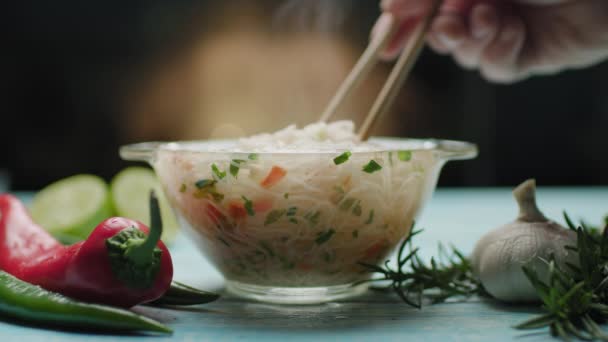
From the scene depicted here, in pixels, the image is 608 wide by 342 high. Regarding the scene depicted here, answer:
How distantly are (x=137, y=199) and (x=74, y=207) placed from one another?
0.50 feet

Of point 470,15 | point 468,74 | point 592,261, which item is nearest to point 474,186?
point 468,74

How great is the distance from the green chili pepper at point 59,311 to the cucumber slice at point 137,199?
683mm

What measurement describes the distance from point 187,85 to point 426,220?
2251 millimetres

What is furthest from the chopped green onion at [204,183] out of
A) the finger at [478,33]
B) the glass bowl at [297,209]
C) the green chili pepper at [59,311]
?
the finger at [478,33]

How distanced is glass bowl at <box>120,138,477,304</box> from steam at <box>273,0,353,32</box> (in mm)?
2659

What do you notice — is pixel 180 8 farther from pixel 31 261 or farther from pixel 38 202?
pixel 31 261

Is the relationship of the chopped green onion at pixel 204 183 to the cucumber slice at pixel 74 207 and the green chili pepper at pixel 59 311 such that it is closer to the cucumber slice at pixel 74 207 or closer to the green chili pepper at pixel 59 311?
the green chili pepper at pixel 59 311

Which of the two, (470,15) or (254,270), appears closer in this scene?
(254,270)

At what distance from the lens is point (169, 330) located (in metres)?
0.71

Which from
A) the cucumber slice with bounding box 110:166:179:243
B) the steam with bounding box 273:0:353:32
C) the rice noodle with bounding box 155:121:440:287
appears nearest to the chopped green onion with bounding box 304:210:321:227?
the rice noodle with bounding box 155:121:440:287

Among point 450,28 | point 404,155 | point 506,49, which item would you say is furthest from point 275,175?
point 506,49

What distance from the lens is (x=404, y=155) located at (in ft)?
2.86

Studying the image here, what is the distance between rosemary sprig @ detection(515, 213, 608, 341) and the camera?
696mm

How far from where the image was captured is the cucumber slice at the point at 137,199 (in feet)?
4.98
